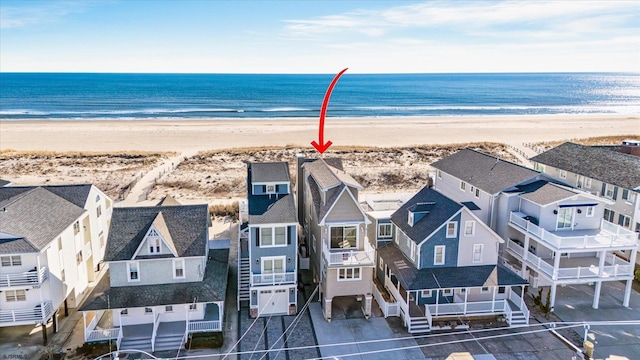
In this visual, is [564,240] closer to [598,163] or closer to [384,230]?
[384,230]

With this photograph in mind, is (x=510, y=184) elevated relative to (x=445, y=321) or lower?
elevated

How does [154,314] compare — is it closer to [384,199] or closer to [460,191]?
[384,199]

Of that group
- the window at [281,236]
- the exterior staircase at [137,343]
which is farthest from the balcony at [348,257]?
the exterior staircase at [137,343]

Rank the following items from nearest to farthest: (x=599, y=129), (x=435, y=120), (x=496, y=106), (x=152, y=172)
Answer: (x=152, y=172), (x=599, y=129), (x=435, y=120), (x=496, y=106)

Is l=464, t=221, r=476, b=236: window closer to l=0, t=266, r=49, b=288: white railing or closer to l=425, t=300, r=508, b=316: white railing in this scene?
l=425, t=300, r=508, b=316: white railing

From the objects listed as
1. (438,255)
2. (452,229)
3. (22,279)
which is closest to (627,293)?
(452,229)

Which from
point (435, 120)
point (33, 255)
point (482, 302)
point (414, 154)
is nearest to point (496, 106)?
point (435, 120)
